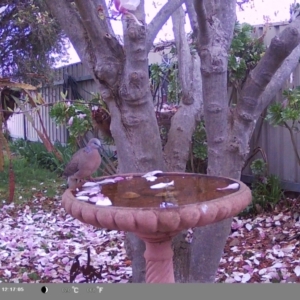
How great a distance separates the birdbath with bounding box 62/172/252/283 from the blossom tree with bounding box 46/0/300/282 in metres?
0.25

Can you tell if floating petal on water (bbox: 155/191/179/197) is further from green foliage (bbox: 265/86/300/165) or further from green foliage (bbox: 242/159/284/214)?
green foliage (bbox: 242/159/284/214)

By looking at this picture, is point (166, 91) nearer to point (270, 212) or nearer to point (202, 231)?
point (270, 212)

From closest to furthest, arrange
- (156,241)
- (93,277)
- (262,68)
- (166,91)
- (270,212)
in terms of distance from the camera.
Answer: (156,241) < (262,68) < (93,277) < (270,212) < (166,91)

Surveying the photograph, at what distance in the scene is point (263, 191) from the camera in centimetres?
438

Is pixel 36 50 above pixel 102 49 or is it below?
above

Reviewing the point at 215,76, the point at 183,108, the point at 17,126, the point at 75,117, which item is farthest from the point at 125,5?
the point at 17,126

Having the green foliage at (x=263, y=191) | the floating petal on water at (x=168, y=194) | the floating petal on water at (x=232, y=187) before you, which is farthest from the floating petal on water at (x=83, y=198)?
the green foliage at (x=263, y=191)

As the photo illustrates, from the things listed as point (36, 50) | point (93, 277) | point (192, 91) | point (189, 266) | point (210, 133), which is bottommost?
point (93, 277)

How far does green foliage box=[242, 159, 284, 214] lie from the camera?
4.26 m

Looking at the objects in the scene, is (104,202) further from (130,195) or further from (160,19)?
(160,19)

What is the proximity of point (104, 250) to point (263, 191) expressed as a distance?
1596 mm

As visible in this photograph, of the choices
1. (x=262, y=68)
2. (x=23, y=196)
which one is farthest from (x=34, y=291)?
(x=23, y=196)

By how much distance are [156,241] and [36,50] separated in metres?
5.84

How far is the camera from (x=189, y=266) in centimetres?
250
